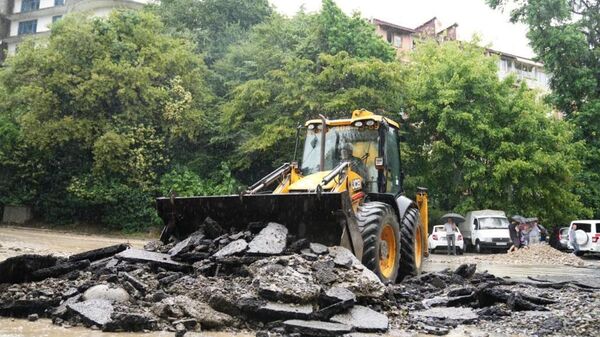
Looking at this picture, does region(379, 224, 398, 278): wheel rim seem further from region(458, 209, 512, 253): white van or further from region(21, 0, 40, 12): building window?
region(21, 0, 40, 12): building window

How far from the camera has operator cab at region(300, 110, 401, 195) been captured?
9.05 metres

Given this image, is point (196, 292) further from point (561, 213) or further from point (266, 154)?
point (561, 213)

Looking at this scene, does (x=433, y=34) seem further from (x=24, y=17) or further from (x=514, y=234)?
(x=24, y=17)

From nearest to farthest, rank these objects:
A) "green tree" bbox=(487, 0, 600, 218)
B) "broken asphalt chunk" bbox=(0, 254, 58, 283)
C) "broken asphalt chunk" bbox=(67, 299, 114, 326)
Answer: "broken asphalt chunk" bbox=(67, 299, 114, 326)
"broken asphalt chunk" bbox=(0, 254, 58, 283)
"green tree" bbox=(487, 0, 600, 218)

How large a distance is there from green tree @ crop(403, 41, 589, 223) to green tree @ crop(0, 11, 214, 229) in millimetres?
10832

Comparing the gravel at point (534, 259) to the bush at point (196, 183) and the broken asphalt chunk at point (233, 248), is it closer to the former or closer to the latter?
the bush at point (196, 183)

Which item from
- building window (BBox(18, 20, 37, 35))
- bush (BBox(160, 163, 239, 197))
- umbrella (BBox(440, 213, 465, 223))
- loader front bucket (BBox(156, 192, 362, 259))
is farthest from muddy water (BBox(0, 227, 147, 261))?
building window (BBox(18, 20, 37, 35))

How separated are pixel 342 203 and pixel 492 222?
63.1ft

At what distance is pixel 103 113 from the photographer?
966 inches

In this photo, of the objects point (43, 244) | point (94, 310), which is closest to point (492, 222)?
point (43, 244)

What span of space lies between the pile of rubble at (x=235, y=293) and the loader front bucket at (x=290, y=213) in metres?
0.27

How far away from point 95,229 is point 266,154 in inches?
374

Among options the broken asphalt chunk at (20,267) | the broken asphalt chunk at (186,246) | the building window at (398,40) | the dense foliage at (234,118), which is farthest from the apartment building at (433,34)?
the broken asphalt chunk at (20,267)

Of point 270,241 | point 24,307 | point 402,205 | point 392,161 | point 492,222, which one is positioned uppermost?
point 392,161
